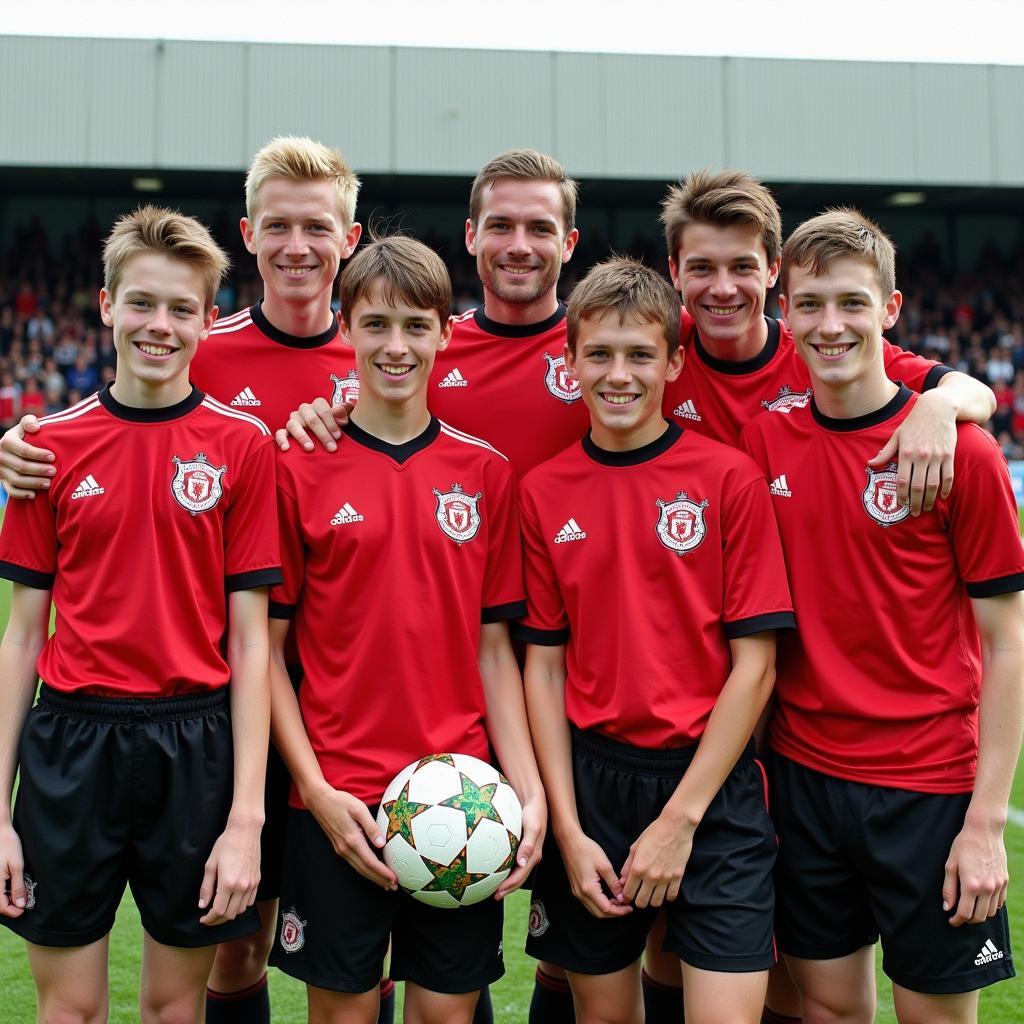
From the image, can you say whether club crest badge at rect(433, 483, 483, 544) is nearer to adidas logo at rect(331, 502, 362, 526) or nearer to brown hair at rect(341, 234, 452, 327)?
adidas logo at rect(331, 502, 362, 526)

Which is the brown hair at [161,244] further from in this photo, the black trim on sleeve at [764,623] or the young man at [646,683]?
the black trim on sleeve at [764,623]

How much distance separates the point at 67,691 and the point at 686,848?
1.48 m

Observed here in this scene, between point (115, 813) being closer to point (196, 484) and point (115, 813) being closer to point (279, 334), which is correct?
point (196, 484)

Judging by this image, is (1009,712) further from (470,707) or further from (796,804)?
(470,707)

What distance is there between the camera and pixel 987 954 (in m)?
2.67

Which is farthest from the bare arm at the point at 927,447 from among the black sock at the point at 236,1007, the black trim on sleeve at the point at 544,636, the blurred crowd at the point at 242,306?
the blurred crowd at the point at 242,306

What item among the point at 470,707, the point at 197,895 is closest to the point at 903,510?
the point at 470,707

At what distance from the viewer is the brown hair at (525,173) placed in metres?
3.49

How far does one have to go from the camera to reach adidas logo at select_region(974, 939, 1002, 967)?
266 cm

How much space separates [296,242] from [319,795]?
1681 mm

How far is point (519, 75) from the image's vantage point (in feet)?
67.8

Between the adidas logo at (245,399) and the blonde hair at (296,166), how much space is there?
0.61 meters

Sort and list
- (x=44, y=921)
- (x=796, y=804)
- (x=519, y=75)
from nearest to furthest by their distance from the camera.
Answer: (x=44, y=921), (x=796, y=804), (x=519, y=75)

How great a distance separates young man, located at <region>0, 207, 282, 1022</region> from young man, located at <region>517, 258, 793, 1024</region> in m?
0.72
